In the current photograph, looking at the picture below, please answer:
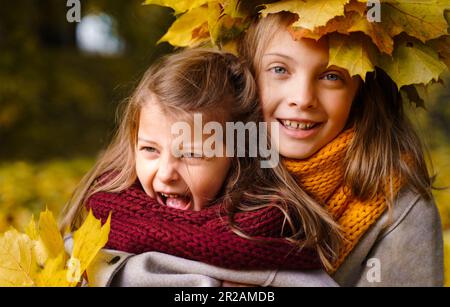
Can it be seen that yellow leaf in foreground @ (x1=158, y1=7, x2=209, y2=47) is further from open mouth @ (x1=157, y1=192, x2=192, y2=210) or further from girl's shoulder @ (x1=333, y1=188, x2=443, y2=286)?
girl's shoulder @ (x1=333, y1=188, x2=443, y2=286)

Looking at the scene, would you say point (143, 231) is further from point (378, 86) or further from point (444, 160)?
point (444, 160)

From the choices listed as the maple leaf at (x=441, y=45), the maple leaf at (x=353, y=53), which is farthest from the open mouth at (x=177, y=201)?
the maple leaf at (x=441, y=45)

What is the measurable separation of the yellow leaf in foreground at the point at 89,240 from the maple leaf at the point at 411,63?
88 centimetres

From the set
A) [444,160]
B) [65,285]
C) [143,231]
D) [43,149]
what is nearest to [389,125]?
[143,231]

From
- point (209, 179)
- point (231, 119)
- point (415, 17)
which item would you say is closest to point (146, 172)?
point (209, 179)

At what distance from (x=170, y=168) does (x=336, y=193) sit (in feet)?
1.69

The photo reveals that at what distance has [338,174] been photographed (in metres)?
2.09

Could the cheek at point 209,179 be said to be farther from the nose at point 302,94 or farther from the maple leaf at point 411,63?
the maple leaf at point 411,63

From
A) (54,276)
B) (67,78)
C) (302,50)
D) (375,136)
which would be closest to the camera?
(54,276)

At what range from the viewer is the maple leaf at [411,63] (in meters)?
1.97

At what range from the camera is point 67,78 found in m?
7.95

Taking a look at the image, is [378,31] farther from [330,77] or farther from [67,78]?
[67,78]

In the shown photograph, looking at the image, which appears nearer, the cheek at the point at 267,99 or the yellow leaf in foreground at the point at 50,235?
the yellow leaf in foreground at the point at 50,235
